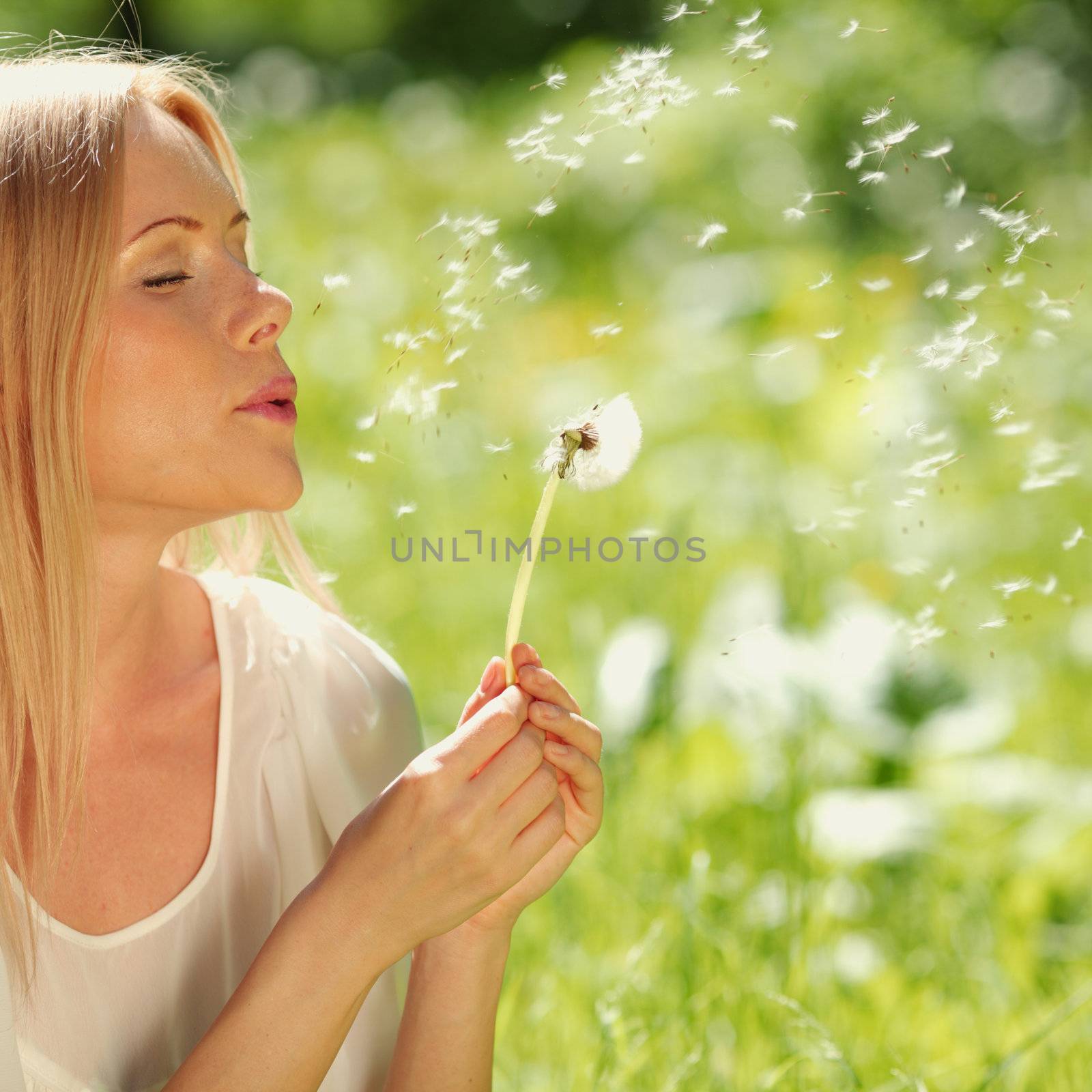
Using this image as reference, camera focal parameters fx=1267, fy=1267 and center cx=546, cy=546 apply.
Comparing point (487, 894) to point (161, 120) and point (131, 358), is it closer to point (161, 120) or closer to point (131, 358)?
point (131, 358)

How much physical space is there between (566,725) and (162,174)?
45 centimetres

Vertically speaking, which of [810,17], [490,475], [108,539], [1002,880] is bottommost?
[490,475]

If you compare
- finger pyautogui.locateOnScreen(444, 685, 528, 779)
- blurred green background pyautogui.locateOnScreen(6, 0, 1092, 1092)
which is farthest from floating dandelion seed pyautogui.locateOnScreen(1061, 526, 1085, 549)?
finger pyautogui.locateOnScreen(444, 685, 528, 779)

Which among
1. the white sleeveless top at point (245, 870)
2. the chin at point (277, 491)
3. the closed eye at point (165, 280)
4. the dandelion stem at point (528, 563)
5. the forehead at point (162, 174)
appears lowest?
the white sleeveless top at point (245, 870)

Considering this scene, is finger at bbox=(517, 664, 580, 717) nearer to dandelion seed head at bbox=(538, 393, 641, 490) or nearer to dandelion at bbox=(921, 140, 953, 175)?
dandelion seed head at bbox=(538, 393, 641, 490)

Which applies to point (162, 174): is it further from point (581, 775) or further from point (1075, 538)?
point (1075, 538)

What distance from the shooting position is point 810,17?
299 centimetres

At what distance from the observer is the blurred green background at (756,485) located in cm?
125

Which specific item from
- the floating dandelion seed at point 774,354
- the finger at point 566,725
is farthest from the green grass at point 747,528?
the finger at point 566,725

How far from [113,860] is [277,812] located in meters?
0.14

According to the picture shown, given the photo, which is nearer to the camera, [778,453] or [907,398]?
[907,398]

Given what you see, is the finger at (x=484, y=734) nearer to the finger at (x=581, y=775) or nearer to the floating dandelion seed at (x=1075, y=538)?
the finger at (x=581, y=775)

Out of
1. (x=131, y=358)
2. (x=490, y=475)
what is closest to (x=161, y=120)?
(x=131, y=358)

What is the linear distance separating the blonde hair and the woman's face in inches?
0.7
